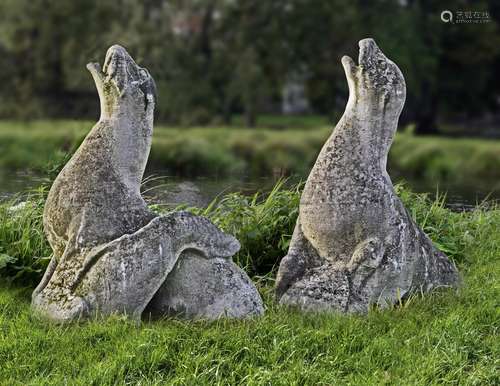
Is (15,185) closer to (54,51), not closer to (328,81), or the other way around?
(54,51)

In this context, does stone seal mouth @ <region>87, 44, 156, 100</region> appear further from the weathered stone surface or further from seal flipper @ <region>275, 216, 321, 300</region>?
seal flipper @ <region>275, 216, 321, 300</region>

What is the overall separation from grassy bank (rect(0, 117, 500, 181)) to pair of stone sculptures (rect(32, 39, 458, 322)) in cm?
1174

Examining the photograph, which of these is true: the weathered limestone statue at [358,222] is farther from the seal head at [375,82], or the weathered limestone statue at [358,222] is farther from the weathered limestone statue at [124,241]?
the weathered limestone statue at [124,241]

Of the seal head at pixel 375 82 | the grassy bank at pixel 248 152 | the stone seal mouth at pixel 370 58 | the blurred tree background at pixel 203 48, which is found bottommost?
the grassy bank at pixel 248 152

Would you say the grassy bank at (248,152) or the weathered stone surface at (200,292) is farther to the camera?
the grassy bank at (248,152)

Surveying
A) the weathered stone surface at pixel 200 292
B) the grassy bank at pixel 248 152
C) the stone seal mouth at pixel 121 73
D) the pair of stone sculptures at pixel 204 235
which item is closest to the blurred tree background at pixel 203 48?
the grassy bank at pixel 248 152

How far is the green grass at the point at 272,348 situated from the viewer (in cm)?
381

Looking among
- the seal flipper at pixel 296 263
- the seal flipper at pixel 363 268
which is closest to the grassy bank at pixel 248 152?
the seal flipper at pixel 296 263

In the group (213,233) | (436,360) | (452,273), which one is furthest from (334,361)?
(452,273)

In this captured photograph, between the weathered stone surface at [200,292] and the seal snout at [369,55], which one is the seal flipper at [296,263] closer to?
the weathered stone surface at [200,292]

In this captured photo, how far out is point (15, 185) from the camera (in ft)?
34.4

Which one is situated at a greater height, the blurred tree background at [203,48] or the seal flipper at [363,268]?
the blurred tree background at [203,48]

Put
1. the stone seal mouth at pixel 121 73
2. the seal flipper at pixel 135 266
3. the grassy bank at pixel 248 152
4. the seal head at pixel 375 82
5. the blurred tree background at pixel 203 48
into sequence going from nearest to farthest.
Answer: the seal flipper at pixel 135 266 < the stone seal mouth at pixel 121 73 < the seal head at pixel 375 82 < the grassy bank at pixel 248 152 < the blurred tree background at pixel 203 48

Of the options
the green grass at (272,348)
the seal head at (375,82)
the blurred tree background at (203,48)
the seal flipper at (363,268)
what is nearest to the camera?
the green grass at (272,348)
